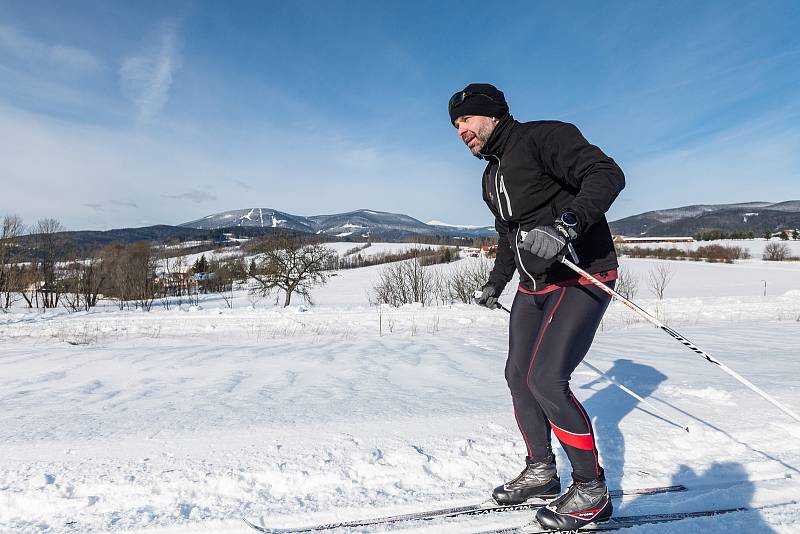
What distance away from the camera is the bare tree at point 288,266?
36.8 meters

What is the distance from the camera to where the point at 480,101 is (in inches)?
91.0

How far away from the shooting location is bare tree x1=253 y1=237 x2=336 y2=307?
36.8 m

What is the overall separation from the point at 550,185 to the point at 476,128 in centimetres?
51

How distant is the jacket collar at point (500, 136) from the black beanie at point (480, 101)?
4 centimetres

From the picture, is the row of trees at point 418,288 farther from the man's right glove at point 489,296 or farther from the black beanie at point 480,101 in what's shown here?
the black beanie at point 480,101

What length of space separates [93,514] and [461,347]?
6425 mm

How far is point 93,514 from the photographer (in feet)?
7.87

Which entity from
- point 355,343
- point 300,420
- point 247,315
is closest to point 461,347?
point 355,343

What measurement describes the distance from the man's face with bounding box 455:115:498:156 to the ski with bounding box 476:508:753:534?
6.77 feet

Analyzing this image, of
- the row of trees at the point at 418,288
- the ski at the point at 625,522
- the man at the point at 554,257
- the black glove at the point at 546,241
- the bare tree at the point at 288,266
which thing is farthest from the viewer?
the bare tree at the point at 288,266

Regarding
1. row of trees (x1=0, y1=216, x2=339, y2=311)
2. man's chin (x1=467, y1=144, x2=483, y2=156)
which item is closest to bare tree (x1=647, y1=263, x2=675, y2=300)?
row of trees (x1=0, y1=216, x2=339, y2=311)

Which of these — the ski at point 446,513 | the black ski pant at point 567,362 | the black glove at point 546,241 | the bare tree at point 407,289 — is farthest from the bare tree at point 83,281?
the black glove at point 546,241

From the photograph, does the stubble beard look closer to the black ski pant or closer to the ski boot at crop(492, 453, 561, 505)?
the black ski pant

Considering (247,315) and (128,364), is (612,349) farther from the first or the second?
(247,315)
